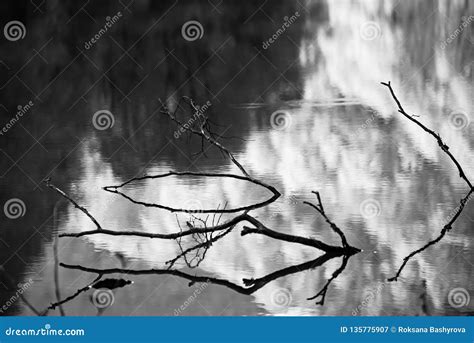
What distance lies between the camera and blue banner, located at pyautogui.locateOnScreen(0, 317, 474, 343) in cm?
202

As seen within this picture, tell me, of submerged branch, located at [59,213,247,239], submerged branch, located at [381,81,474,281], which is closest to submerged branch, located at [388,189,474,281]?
submerged branch, located at [381,81,474,281]

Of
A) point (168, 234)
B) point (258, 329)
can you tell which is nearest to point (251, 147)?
point (168, 234)

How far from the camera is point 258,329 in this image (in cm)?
204

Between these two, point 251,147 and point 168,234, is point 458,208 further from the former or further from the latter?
point 168,234

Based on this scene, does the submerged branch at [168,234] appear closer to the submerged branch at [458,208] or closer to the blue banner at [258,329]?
the blue banner at [258,329]

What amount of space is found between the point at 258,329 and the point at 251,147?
0.62 metres

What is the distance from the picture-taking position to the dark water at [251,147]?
2.07 m

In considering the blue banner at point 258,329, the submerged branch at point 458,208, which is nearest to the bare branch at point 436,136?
the submerged branch at point 458,208

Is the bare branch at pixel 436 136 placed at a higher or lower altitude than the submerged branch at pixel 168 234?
higher

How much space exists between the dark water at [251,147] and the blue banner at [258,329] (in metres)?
0.03

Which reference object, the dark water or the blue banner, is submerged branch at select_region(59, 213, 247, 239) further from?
the blue banner

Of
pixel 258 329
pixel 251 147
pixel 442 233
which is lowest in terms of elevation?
pixel 258 329

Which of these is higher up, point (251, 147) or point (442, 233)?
point (251, 147)

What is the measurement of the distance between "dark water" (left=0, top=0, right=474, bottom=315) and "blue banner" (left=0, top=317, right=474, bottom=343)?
0.03 metres
